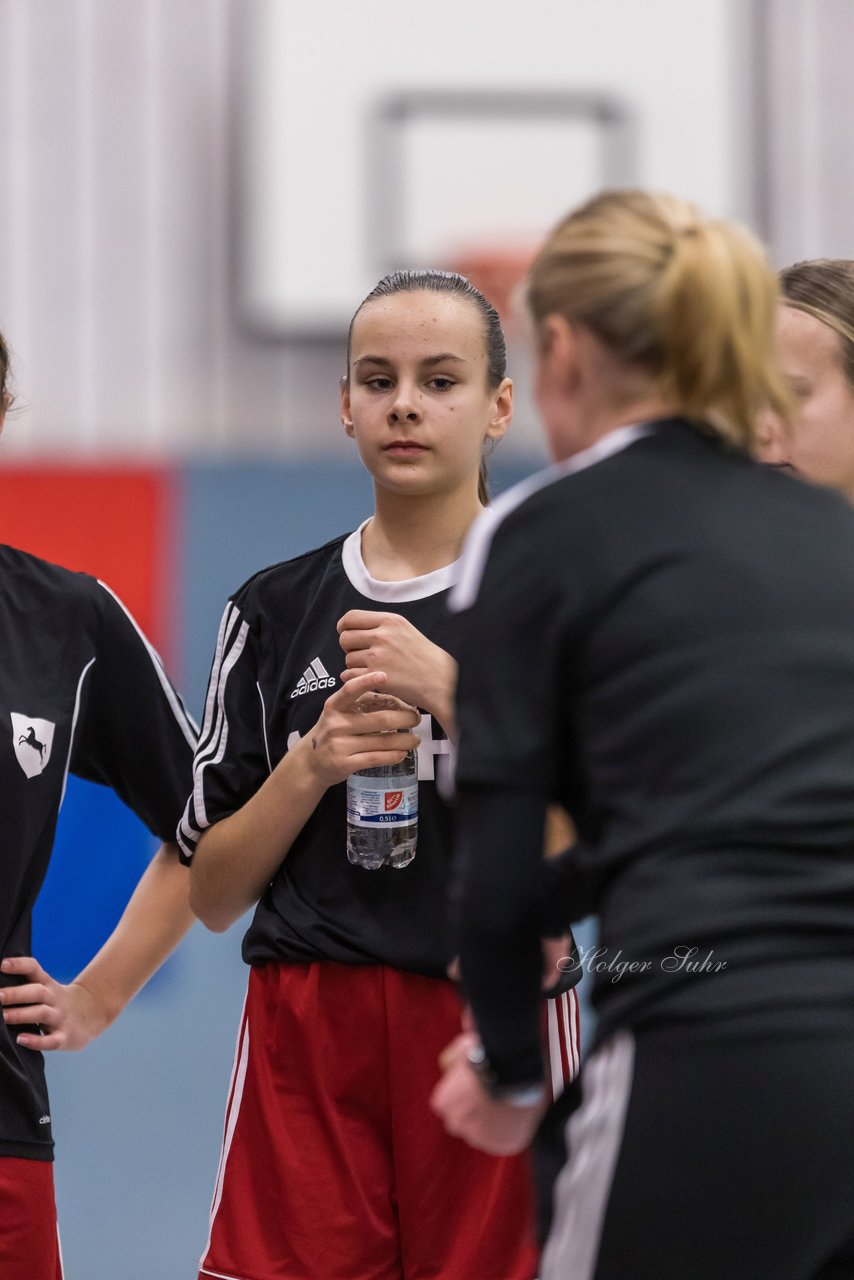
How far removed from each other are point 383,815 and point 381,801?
0.05 feet

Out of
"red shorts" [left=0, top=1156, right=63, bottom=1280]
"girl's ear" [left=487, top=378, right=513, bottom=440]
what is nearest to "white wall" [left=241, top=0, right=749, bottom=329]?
"girl's ear" [left=487, top=378, right=513, bottom=440]

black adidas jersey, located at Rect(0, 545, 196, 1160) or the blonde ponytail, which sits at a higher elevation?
the blonde ponytail

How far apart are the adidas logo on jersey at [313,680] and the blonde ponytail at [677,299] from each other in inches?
26.2

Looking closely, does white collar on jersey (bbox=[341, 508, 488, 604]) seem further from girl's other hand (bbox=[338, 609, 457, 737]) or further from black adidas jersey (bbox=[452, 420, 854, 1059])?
black adidas jersey (bbox=[452, 420, 854, 1059])

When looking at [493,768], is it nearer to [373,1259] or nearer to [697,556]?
[697,556]

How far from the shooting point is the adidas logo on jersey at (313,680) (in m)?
1.74

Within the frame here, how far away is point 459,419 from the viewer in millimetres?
1749

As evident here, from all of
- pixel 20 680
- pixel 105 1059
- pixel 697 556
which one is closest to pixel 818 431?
pixel 697 556

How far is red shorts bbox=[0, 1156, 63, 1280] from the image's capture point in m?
1.60

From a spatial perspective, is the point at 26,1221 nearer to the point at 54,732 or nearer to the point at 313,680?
the point at 54,732

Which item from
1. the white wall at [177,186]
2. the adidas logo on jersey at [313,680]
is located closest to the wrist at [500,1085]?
the adidas logo on jersey at [313,680]

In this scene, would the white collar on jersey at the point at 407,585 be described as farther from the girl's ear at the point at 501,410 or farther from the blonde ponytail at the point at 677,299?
the blonde ponytail at the point at 677,299

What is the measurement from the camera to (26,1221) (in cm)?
161

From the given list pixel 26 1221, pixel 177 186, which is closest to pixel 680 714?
pixel 26 1221
